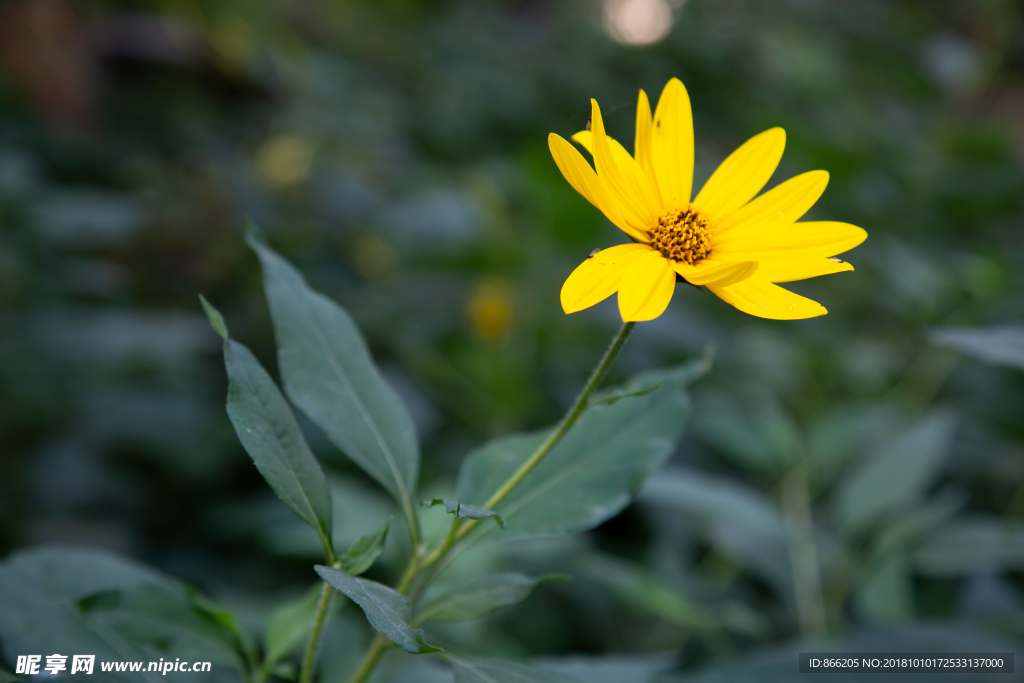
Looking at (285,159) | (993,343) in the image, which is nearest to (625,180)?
(993,343)

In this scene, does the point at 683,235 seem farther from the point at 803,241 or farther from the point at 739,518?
the point at 739,518

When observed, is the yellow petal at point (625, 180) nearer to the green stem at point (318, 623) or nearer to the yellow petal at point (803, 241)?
the yellow petal at point (803, 241)

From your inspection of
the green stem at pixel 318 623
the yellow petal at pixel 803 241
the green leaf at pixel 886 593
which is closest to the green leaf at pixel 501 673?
the green stem at pixel 318 623

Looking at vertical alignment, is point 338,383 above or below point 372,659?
above

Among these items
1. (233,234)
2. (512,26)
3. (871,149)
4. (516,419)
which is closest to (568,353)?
(516,419)

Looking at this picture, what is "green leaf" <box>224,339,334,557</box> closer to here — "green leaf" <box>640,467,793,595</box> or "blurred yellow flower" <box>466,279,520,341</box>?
"green leaf" <box>640,467,793,595</box>
